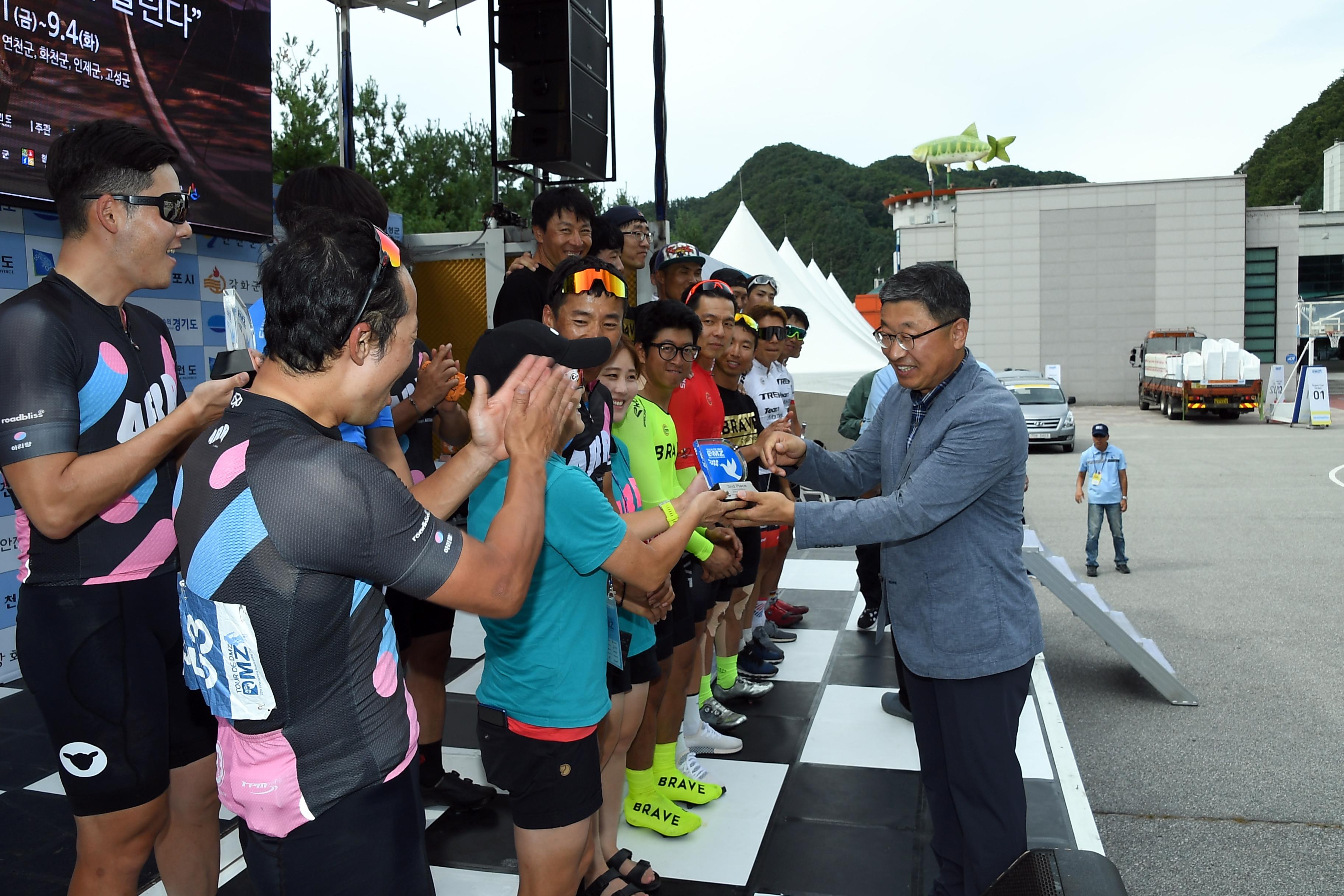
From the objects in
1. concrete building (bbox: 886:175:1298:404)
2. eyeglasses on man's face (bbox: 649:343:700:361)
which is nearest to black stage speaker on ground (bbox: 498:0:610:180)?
eyeglasses on man's face (bbox: 649:343:700:361)

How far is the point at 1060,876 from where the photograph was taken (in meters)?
1.28

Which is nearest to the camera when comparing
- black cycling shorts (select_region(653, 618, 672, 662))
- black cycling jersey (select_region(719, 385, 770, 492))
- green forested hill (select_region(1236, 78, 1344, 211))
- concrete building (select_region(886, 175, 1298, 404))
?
black cycling shorts (select_region(653, 618, 672, 662))

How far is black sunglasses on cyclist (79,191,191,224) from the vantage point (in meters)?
1.90

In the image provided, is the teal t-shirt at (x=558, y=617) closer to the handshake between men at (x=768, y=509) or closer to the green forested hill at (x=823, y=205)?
the handshake between men at (x=768, y=509)

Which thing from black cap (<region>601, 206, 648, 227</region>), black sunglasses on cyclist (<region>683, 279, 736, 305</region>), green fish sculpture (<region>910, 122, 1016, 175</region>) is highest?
green fish sculpture (<region>910, 122, 1016, 175</region>)

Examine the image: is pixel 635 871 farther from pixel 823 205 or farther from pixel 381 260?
pixel 823 205

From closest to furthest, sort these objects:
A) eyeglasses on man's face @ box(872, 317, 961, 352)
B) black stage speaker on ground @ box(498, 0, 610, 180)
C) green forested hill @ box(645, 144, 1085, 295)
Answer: eyeglasses on man's face @ box(872, 317, 961, 352) < black stage speaker on ground @ box(498, 0, 610, 180) < green forested hill @ box(645, 144, 1085, 295)

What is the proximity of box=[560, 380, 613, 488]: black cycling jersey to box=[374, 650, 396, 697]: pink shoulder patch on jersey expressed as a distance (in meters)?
0.90

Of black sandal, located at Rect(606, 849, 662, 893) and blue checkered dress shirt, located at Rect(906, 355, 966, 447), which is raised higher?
blue checkered dress shirt, located at Rect(906, 355, 966, 447)

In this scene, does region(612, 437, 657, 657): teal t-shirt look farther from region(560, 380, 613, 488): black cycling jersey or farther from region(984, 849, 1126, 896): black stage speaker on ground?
region(984, 849, 1126, 896): black stage speaker on ground

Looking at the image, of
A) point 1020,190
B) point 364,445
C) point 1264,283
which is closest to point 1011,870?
point 364,445

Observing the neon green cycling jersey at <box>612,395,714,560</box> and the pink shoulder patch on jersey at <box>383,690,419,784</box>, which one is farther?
the neon green cycling jersey at <box>612,395,714,560</box>

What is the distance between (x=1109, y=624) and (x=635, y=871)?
2.92 meters

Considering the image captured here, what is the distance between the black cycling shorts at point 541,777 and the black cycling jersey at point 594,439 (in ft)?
2.30
